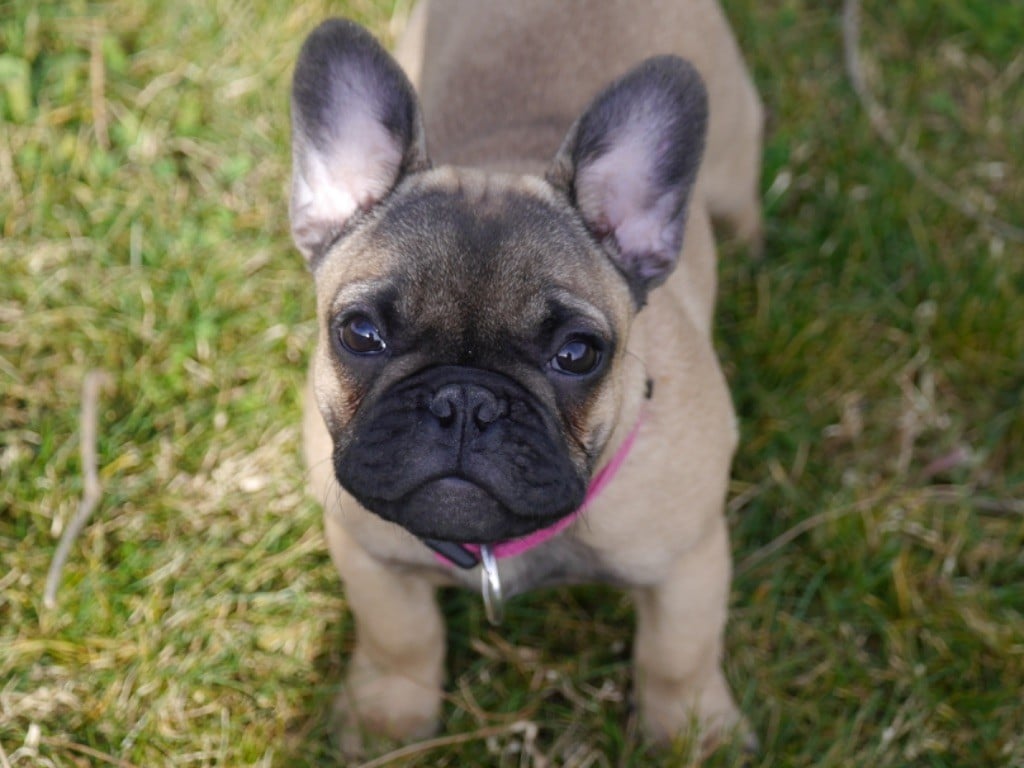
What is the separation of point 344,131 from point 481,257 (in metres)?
0.62

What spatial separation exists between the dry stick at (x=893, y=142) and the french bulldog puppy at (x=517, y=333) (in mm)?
1227

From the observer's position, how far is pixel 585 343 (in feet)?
8.77

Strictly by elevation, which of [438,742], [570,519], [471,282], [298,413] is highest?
A: [471,282]

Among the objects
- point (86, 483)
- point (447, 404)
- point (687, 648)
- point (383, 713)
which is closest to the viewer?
point (447, 404)

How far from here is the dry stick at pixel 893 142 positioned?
4566 millimetres

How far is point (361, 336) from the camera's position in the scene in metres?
2.70

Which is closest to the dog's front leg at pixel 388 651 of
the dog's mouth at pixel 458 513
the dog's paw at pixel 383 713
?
the dog's paw at pixel 383 713

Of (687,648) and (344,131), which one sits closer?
(344,131)

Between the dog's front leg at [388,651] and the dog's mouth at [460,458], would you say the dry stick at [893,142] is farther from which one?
Result: the dog's mouth at [460,458]

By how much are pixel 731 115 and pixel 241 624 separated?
7.35ft

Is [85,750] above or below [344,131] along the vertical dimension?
below

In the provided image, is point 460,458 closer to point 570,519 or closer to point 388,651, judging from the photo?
point 570,519

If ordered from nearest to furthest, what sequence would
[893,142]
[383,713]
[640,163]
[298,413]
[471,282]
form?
[471,282], [640,163], [383,713], [298,413], [893,142]

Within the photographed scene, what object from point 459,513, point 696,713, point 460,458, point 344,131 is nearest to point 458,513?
point 459,513
